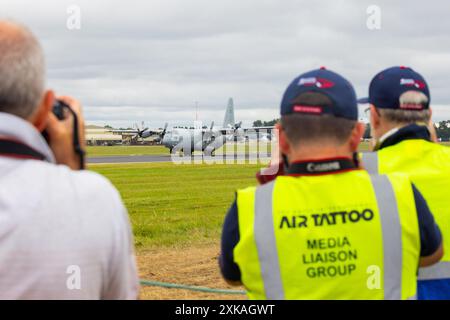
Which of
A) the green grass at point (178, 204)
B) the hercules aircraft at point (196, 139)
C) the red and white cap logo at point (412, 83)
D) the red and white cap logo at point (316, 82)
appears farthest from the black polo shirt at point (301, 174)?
the hercules aircraft at point (196, 139)

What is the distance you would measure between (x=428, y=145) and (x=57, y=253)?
235 cm

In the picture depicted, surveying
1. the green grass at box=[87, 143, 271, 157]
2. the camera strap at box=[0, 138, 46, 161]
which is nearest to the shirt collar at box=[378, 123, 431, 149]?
the camera strap at box=[0, 138, 46, 161]

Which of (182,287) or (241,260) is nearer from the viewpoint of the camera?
(241,260)

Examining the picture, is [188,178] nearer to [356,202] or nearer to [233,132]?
[356,202]

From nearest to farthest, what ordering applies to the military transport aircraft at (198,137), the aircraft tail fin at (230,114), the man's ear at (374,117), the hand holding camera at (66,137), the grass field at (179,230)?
the hand holding camera at (66,137)
the man's ear at (374,117)
the grass field at (179,230)
the military transport aircraft at (198,137)
the aircraft tail fin at (230,114)

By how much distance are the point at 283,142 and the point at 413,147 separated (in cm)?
107

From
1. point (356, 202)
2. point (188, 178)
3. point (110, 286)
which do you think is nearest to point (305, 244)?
point (356, 202)

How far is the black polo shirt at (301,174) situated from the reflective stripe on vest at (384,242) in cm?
11

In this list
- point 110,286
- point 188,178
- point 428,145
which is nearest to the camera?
point 110,286

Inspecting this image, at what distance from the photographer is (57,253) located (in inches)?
86.1

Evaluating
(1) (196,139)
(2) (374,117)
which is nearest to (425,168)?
(2) (374,117)

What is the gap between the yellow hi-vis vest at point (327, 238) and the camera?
2.86 meters

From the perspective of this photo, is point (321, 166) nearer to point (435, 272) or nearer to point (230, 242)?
point (230, 242)

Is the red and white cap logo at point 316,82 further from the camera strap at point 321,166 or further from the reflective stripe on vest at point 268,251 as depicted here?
the reflective stripe on vest at point 268,251
